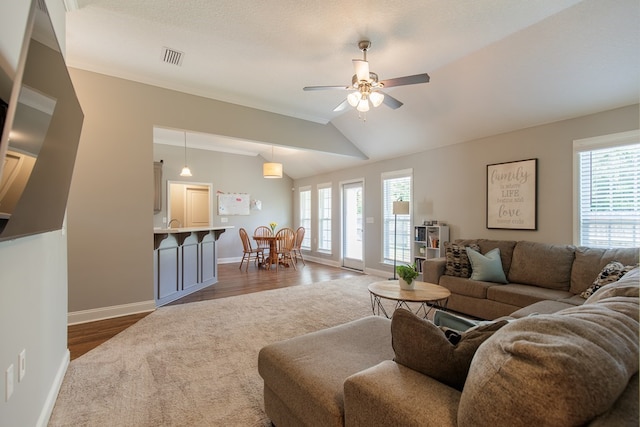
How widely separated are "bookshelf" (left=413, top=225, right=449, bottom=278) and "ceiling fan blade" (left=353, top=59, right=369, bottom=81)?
3.01 metres

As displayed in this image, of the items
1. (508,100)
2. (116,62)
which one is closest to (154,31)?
(116,62)

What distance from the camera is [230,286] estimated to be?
5.21m

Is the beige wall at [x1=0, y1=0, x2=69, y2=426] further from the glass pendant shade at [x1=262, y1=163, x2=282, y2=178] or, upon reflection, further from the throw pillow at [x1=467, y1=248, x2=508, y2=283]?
the glass pendant shade at [x1=262, y1=163, x2=282, y2=178]

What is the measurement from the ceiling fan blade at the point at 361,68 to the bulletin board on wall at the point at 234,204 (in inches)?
237

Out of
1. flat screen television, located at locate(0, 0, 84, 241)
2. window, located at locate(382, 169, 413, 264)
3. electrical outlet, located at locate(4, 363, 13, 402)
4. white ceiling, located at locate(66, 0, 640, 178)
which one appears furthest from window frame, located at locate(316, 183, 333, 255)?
electrical outlet, located at locate(4, 363, 13, 402)

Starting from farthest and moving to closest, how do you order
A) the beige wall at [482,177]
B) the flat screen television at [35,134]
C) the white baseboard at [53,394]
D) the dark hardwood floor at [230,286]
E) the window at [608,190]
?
the beige wall at [482,177]
the window at [608,190]
the dark hardwood floor at [230,286]
the white baseboard at [53,394]
the flat screen television at [35,134]

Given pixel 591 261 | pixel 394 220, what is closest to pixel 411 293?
pixel 591 261

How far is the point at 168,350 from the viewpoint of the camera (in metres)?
2.73

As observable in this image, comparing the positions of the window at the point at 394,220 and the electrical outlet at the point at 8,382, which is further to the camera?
the window at the point at 394,220

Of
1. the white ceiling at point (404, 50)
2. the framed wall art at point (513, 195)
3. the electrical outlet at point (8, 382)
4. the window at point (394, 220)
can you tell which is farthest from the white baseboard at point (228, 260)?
the electrical outlet at point (8, 382)

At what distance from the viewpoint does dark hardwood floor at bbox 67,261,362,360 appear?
3002 mm

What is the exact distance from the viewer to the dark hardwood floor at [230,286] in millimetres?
3002

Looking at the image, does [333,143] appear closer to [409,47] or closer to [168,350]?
[409,47]

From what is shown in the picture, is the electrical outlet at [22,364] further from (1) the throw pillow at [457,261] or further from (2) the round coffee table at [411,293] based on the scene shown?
(1) the throw pillow at [457,261]
